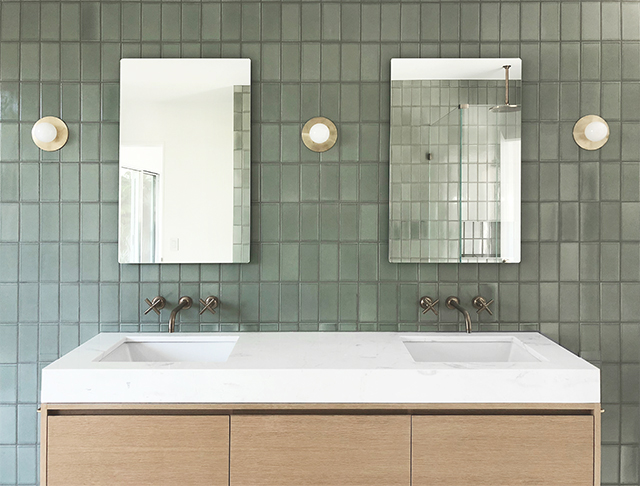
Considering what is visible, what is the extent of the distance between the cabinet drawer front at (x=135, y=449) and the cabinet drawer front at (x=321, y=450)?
7 centimetres

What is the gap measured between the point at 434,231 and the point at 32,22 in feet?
5.71

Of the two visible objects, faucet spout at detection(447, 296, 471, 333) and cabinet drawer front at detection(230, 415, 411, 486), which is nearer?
cabinet drawer front at detection(230, 415, 411, 486)

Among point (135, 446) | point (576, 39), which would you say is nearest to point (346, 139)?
point (576, 39)

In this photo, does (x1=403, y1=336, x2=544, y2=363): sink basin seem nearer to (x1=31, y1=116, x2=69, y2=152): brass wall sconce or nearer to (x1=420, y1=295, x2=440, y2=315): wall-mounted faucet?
(x1=420, y1=295, x2=440, y2=315): wall-mounted faucet

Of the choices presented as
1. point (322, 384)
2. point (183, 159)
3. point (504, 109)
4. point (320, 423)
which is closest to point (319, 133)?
point (183, 159)

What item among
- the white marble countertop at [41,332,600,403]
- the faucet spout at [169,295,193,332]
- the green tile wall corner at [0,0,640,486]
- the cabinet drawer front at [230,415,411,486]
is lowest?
the cabinet drawer front at [230,415,411,486]

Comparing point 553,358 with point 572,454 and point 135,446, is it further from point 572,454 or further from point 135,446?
point 135,446

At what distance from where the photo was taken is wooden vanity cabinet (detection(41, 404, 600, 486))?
1393 mm

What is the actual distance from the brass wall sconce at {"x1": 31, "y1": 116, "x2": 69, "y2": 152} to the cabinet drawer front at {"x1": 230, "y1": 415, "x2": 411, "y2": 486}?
1.26 m

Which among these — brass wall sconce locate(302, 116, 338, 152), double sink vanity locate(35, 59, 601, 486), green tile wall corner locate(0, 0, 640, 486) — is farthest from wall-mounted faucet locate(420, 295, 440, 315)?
brass wall sconce locate(302, 116, 338, 152)

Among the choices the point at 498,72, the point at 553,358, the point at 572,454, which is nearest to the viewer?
the point at 572,454

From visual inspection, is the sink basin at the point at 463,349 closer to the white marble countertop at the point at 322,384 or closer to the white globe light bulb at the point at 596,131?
the white marble countertop at the point at 322,384

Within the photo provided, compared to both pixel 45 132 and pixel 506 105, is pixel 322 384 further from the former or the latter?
pixel 45 132

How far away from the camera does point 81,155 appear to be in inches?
75.5
